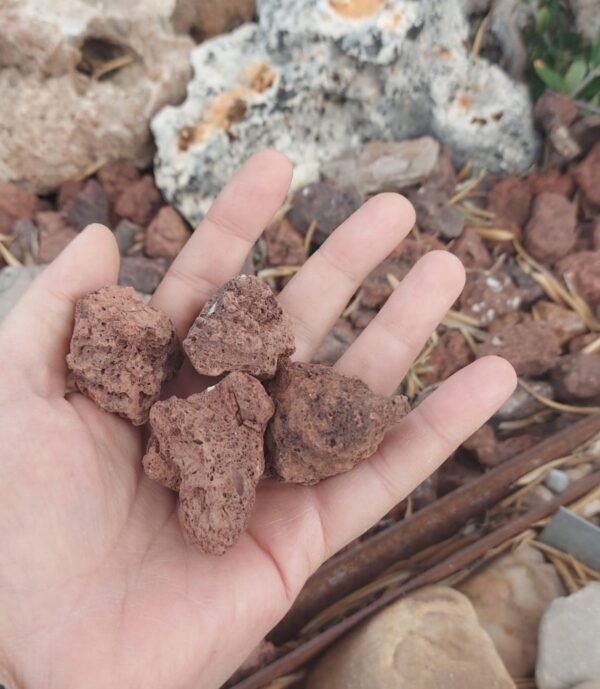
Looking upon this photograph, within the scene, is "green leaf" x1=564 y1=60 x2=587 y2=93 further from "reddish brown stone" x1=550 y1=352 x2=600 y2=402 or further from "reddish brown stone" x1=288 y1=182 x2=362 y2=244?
"reddish brown stone" x1=550 y1=352 x2=600 y2=402

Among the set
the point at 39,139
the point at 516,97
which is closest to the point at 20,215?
the point at 39,139

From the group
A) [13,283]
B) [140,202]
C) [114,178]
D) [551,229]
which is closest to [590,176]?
[551,229]

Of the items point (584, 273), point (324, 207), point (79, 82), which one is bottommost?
point (79, 82)

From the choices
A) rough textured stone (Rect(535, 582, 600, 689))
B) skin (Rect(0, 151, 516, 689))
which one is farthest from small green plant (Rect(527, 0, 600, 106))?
rough textured stone (Rect(535, 582, 600, 689))

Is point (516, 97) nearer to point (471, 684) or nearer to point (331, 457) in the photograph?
point (331, 457)

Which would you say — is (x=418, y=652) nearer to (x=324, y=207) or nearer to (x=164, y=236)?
(x=324, y=207)

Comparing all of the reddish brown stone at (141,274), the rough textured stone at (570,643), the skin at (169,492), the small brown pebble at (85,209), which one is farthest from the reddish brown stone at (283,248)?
the rough textured stone at (570,643)
